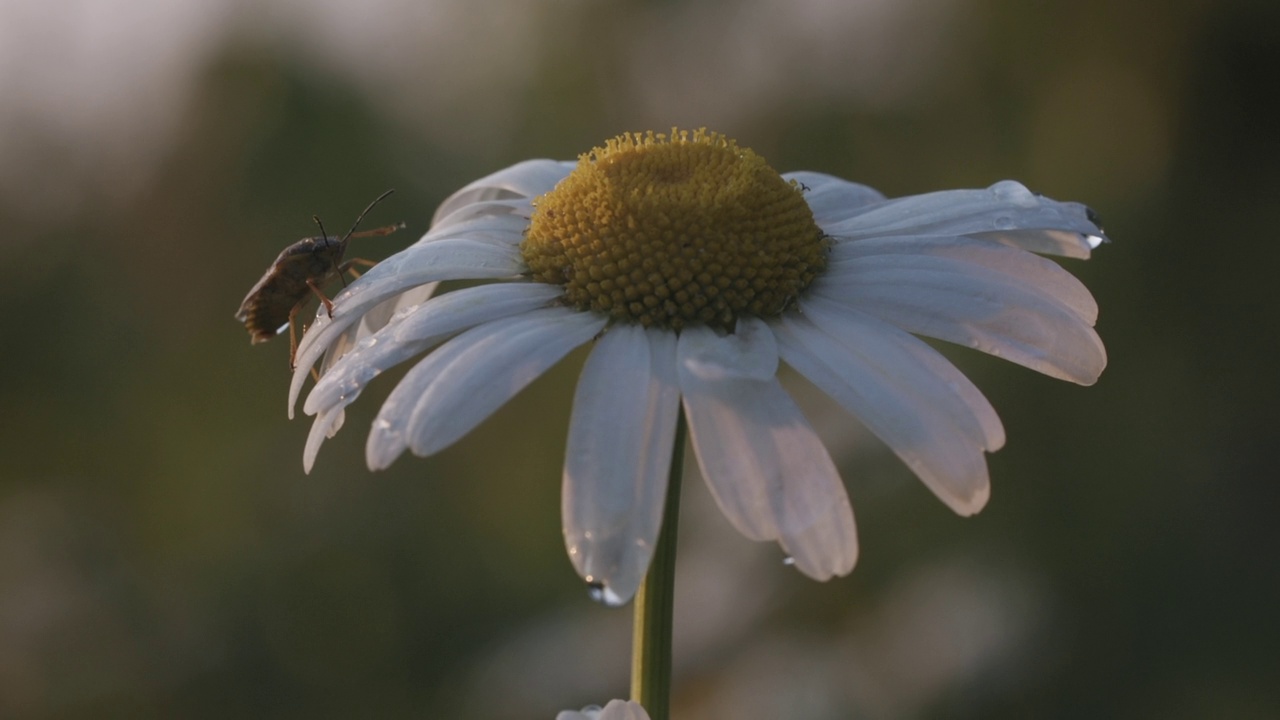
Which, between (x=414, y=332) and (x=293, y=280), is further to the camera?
(x=293, y=280)

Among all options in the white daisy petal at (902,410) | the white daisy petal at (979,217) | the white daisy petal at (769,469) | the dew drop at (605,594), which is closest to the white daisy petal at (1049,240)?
the white daisy petal at (979,217)

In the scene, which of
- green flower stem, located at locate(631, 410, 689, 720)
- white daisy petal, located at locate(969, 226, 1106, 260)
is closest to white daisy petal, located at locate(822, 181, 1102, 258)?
white daisy petal, located at locate(969, 226, 1106, 260)

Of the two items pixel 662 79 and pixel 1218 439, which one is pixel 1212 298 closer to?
pixel 1218 439

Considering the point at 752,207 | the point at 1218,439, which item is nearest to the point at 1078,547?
the point at 1218,439

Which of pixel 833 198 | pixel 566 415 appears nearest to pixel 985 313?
pixel 833 198

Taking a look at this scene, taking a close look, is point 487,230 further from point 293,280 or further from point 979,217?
point 979,217

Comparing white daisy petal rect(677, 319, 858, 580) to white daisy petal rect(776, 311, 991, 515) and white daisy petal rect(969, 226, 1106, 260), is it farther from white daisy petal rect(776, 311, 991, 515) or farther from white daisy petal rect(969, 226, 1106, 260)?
white daisy petal rect(969, 226, 1106, 260)

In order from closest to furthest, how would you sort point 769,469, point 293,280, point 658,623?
point 769,469, point 658,623, point 293,280

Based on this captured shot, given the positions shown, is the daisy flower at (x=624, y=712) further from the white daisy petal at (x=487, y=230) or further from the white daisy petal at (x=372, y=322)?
the white daisy petal at (x=487, y=230)
